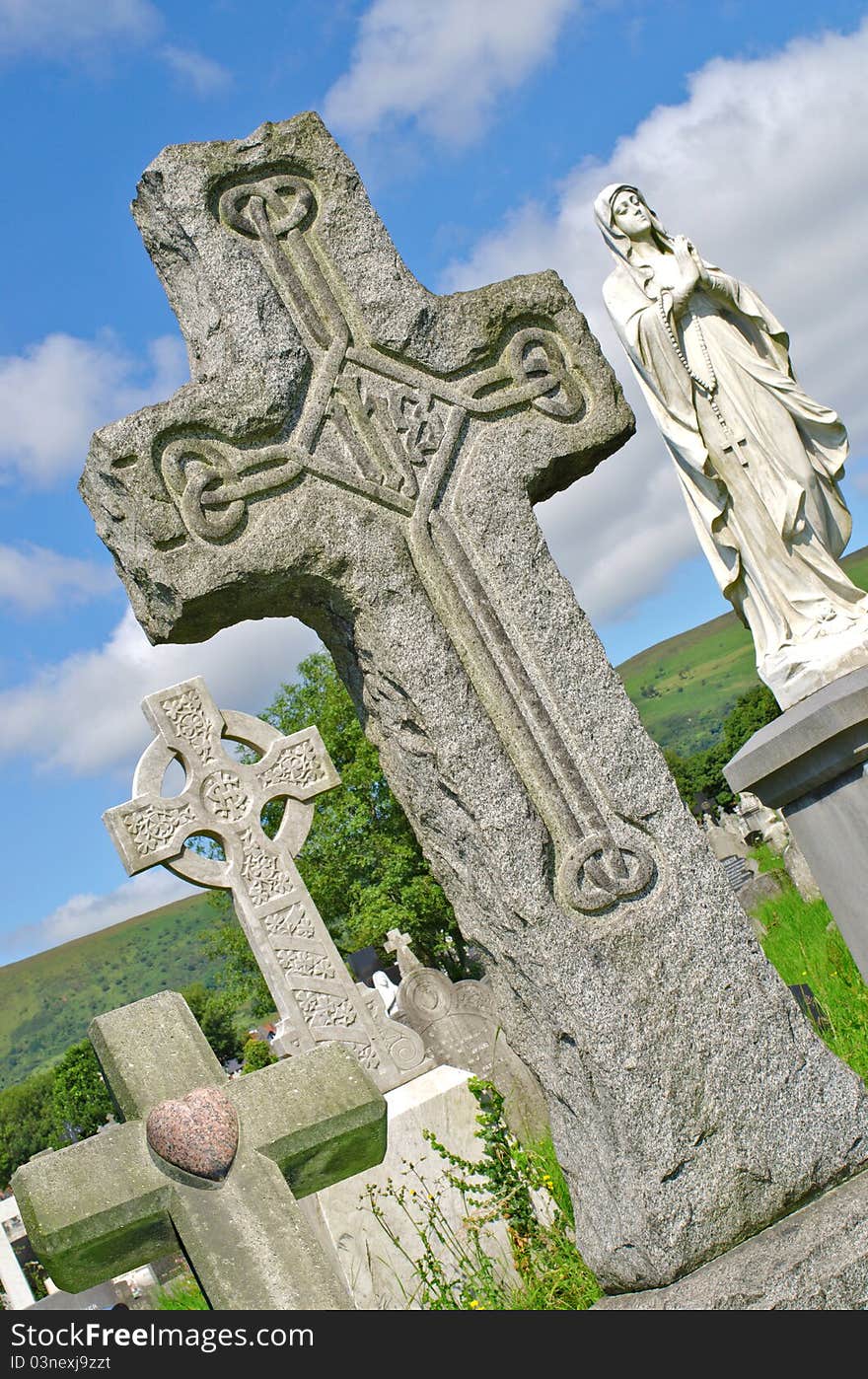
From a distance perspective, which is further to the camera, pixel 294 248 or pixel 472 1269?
pixel 472 1269

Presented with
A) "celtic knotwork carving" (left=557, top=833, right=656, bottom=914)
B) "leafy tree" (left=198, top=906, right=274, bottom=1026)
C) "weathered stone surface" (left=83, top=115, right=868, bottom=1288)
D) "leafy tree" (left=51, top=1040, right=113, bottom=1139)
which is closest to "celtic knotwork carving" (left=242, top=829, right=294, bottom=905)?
"weathered stone surface" (left=83, top=115, right=868, bottom=1288)

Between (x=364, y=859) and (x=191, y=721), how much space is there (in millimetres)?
20294

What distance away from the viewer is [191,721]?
7.06 m

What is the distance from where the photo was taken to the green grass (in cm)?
483

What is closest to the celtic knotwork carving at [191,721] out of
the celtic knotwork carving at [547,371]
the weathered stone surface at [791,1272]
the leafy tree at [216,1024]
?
the celtic knotwork carving at [547,371]

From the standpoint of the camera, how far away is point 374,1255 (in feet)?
15.7

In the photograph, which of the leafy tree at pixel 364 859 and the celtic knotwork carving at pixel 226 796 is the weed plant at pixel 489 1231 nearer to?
the celtic knotwork carving at pixel 226 796

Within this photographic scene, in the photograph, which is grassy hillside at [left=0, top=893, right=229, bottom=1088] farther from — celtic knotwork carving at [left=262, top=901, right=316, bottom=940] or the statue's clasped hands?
the statue's clasped hands

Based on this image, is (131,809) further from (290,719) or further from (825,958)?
(290,719)

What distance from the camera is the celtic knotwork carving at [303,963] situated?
6.70 meters

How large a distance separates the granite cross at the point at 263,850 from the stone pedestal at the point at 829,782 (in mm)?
2839

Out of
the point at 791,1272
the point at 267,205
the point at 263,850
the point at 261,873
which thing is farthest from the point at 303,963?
the point at 267,205
